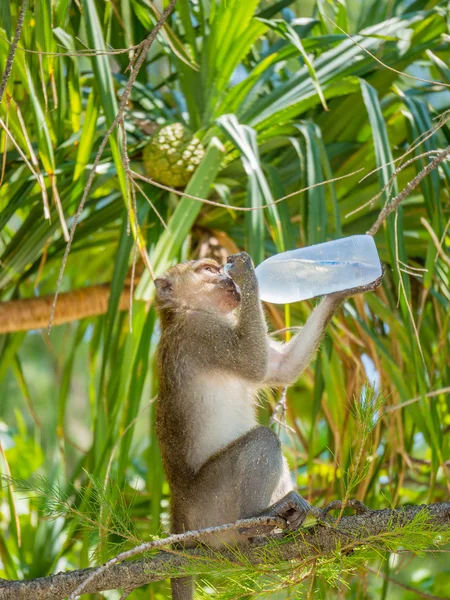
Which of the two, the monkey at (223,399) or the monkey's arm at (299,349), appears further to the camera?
the monkey's arm at (299,349)

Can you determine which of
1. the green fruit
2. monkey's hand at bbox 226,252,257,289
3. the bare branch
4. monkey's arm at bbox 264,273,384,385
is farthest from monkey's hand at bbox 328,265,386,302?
the bare branch

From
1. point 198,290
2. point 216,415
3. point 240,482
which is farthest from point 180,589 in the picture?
point 198,290

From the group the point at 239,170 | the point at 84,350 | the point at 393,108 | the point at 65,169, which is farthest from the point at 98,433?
the point at 84,350

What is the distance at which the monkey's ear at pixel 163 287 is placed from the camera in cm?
327

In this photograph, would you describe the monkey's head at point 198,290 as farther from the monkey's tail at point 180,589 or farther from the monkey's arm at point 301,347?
the monkey's tail at point 180,589

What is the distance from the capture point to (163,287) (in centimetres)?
329

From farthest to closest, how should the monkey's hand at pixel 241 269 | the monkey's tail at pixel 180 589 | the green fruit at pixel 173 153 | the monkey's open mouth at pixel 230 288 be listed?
the green fruit at pixel 173 153, the monkey's open mouth at pixel 230 288, the monkey's hand at pixel 241 269, the monkey's tail at pixel 180 589

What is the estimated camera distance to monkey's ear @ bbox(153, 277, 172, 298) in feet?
10.7

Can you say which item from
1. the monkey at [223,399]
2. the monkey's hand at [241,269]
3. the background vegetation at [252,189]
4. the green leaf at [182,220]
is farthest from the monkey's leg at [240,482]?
the green leaf at [182,220]

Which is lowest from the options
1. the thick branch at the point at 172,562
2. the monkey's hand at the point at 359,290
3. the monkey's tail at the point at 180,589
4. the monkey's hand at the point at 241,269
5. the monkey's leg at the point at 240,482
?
the monkey's tail at the point at 180,589

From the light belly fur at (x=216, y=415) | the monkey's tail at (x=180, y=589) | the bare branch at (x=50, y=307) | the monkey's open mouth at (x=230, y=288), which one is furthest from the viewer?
the bare branch at (x=50, y=307)

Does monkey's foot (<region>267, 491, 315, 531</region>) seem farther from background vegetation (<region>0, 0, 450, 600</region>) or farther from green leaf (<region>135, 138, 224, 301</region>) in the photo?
green leaf (<region>135, 138, 224, 301</region>)

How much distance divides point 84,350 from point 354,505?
Answer: 552cm

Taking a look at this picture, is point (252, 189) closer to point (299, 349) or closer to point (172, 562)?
point (299, 349)
